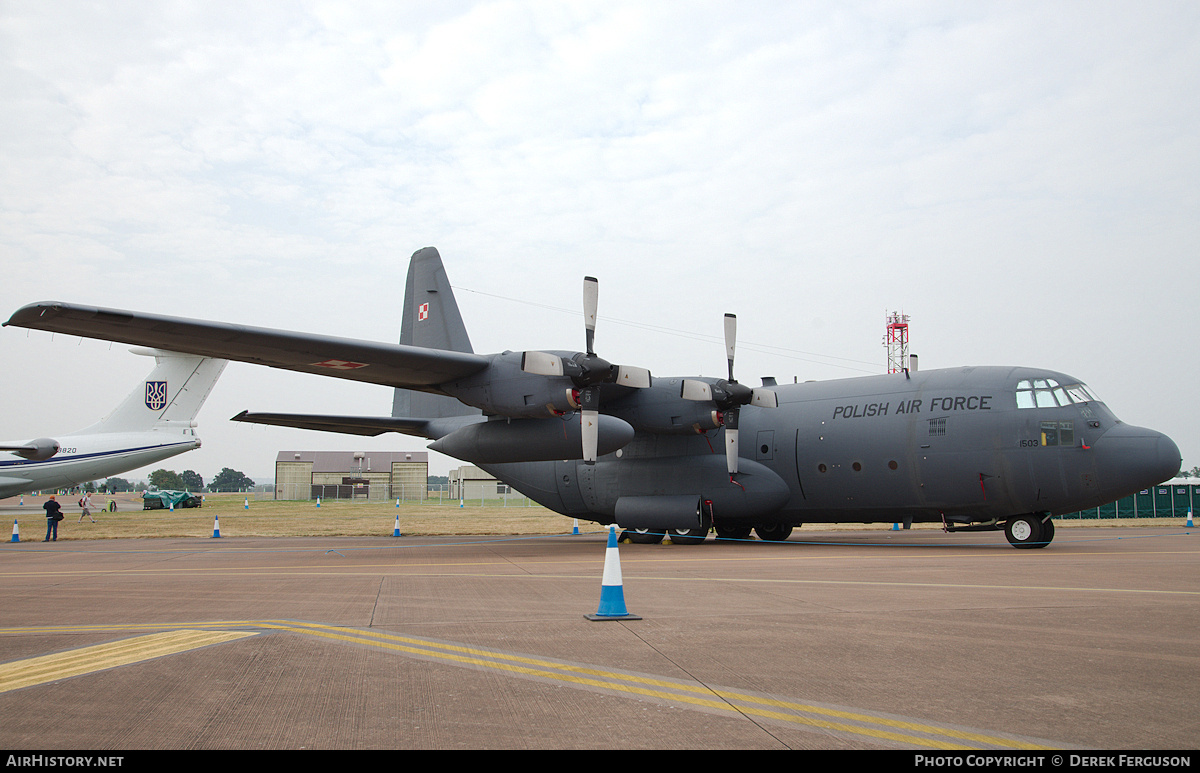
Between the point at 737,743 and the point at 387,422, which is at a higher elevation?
the point at 387,422

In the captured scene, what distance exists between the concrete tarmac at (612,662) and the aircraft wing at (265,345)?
4131mm

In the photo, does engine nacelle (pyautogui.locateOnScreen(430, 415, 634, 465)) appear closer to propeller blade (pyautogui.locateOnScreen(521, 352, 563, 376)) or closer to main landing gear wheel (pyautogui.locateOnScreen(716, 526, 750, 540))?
propeller blade (pyautogui.locateOnScreen(521, 352, 563, 376))

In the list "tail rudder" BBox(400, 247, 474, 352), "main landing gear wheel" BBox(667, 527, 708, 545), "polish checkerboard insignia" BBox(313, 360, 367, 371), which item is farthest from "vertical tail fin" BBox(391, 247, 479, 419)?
"main landing gear wheel" BBox(667, 527, 708, 545)

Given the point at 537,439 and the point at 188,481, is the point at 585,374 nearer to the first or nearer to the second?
the point at 537,439

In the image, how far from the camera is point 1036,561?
12.6m

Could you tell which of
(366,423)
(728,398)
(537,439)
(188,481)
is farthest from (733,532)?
(188,481)

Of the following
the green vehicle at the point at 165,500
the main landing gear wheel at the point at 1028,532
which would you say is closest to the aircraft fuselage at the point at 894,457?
the main landing gear wheel at the point at 1028,532

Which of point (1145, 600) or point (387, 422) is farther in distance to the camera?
point (387, 422)

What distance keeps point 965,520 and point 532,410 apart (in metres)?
9.60

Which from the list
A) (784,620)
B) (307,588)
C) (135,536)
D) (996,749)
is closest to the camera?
(996,749)

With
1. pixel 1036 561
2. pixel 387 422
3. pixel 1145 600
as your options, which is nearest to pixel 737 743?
pixel 1145 600

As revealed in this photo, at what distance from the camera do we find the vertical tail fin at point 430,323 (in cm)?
2122

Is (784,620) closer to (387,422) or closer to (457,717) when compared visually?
(457,717)

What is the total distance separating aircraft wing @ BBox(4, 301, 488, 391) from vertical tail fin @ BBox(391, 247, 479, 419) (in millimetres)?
3862
